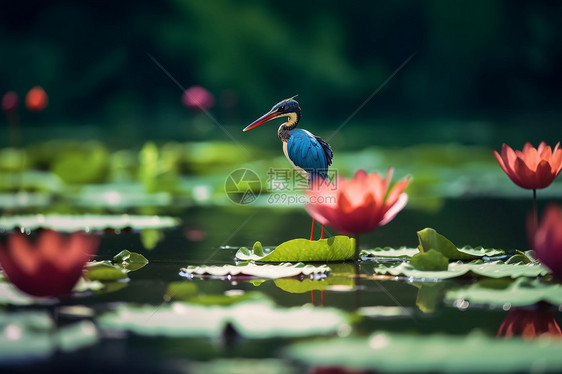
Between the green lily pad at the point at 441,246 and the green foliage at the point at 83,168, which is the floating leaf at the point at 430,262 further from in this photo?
the green foliage at the point at 83,168

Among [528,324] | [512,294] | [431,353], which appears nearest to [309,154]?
[512,294]

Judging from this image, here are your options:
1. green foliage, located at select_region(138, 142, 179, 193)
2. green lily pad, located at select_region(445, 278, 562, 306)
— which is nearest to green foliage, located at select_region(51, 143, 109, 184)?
green foliage, located at select_region(138, 142, 179, 193)

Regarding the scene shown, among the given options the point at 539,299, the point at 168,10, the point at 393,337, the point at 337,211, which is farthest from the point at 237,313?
the point at 168,10

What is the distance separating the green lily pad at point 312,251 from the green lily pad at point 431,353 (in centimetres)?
125

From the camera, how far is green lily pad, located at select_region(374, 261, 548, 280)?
2.83m

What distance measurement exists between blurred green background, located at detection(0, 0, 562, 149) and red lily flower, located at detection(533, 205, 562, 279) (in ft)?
48.5

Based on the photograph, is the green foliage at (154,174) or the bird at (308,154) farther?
the green foliage at (154,174)

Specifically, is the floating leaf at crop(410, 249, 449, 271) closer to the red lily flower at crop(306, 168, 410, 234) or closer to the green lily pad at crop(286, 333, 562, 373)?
the red lily flower at crop(306, 168, 410, 234)

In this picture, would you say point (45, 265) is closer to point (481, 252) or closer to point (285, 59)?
point (481, 252)

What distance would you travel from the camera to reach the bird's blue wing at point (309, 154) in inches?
157

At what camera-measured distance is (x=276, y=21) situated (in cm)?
1856

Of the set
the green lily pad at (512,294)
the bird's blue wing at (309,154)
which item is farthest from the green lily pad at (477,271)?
the bird's blue wing at (309,154)

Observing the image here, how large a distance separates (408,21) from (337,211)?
16.7m

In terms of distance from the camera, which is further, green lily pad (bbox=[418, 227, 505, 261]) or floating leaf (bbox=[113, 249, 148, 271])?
floating leaf (bbox=[113, 249, 148, 271])
